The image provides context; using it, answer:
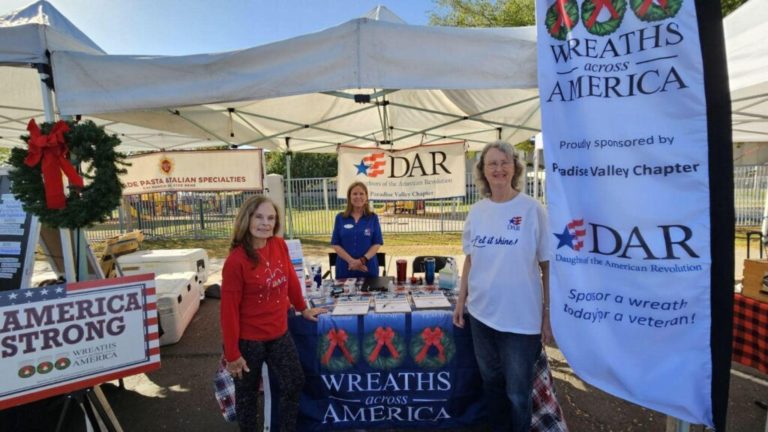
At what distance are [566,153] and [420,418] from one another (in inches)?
75.6

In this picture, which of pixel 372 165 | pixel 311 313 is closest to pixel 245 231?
pixel 311 313

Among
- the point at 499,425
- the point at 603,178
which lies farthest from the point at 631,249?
the point at 499,425

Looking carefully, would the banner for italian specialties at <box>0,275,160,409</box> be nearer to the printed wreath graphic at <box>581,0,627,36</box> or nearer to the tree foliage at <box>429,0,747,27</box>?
the printed wreath graphic at <box>581,0,627,36</box>

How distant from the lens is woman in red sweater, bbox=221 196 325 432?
6.10 ft

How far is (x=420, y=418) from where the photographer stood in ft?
7.65

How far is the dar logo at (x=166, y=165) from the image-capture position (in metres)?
5.89

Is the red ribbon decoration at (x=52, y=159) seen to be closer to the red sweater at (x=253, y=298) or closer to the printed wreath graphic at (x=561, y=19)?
the red sweater at (x=253, y=298)

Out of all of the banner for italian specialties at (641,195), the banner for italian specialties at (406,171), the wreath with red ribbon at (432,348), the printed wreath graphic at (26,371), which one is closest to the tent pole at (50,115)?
the printed wreath graphic at (26,371)

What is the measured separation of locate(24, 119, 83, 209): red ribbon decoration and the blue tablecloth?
1.47 m

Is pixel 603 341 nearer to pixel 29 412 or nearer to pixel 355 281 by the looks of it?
pixel 355 281

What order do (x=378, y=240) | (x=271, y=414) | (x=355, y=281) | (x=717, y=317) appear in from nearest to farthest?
(x=717, y=317)
(x=271, y=414)
(x=355, y=281)
(x=378, y=240)

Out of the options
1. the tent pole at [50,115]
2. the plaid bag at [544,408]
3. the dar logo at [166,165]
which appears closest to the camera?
the tent pole at [50,115]

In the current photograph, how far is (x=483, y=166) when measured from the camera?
190 cm

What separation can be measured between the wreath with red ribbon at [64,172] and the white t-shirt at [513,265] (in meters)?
2.16
